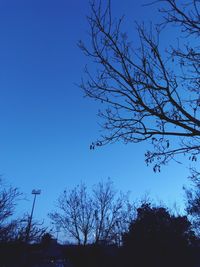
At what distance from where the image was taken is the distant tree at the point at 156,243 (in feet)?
73.6

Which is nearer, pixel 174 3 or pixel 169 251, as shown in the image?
pixel 174 3

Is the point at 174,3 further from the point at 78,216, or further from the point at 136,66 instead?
the point at 78,216

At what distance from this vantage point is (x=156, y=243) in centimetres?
2306

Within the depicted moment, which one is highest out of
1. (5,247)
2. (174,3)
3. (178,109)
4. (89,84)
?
(174,3)

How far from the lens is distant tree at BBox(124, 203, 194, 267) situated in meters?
22.4

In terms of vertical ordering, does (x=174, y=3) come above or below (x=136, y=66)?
above

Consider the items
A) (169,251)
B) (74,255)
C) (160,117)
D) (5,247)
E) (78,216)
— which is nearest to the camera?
(160,117)

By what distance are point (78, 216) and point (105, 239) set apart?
14.0 feet

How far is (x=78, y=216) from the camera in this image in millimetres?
33000

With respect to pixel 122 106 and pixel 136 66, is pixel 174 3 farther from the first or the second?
pixel 122 106

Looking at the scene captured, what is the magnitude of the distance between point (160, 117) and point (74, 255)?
81.1ft

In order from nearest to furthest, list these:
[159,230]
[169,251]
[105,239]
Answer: [169,251] → [159,230] → [105,239]

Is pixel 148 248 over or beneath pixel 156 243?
beneath

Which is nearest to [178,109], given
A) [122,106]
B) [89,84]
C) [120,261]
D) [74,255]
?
[122,106]
